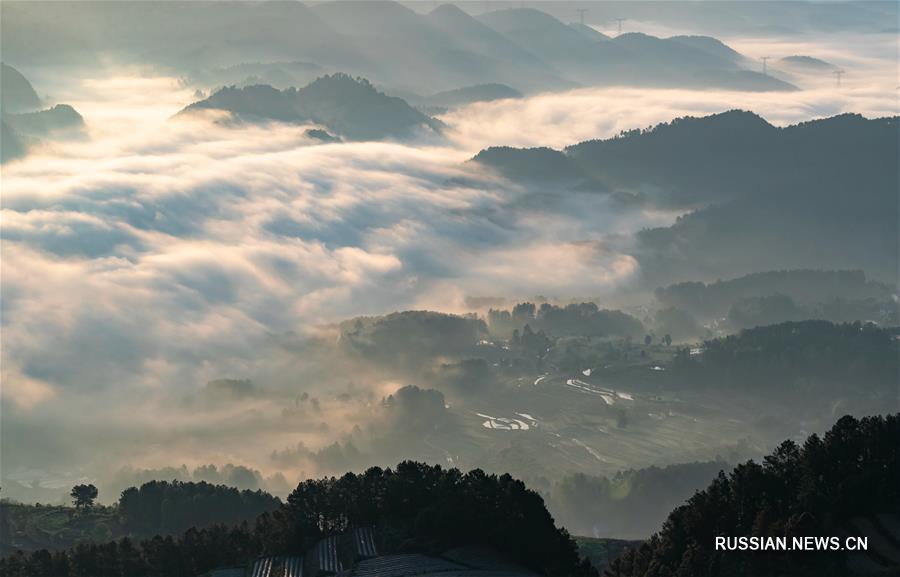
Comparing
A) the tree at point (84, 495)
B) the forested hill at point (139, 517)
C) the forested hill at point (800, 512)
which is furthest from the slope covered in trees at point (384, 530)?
the tree at point (84, 495)

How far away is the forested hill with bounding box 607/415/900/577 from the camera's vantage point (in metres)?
112

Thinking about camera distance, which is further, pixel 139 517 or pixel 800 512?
pixel 139 517

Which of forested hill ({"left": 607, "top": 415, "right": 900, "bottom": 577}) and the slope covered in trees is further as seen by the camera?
the slope covered in trees

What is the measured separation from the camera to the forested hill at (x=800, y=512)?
112m

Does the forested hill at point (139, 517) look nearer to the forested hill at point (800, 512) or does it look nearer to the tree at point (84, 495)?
the tree at point (84, 495)

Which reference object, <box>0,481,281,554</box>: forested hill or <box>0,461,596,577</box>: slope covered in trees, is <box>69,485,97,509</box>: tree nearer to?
<box>0,481,281,554</box>: forested hill

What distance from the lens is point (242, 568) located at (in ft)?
460

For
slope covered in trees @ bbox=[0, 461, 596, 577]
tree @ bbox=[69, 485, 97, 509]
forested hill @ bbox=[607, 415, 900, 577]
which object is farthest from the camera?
tree @ bbox=[69, 485, 97, 509]

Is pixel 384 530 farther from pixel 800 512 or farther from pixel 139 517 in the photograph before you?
pixel 139 517

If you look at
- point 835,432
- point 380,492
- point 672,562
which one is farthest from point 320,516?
point 835,432

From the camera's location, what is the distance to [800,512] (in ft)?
396

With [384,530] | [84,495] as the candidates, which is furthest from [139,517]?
[384,530]

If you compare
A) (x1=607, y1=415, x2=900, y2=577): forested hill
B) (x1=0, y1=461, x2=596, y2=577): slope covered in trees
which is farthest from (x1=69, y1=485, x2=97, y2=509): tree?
(x1=607, y1=415, x2=900, y2=577): forested hill

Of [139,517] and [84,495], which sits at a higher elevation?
[84,495]
